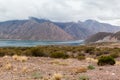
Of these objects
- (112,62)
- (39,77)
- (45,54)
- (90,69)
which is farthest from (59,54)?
(39,77)

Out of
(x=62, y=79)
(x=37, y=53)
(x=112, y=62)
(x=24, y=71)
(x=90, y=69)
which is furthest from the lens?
(x=37, y=53)

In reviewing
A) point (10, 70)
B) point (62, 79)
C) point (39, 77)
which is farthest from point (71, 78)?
point (10, 70)

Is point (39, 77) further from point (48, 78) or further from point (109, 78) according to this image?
point (109, 78)

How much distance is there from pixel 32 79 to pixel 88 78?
9.53 ft

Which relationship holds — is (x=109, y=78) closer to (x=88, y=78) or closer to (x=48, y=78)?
(x=88, y=78)

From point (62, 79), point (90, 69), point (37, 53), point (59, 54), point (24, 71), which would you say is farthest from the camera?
point (37, 53)

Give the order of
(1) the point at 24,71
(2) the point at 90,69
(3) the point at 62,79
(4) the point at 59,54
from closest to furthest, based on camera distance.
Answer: (3) the point at 62,79, (1) the point at 24,71, (2) the point at 90,69, (4) the point at 59,54

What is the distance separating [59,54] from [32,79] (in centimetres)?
1722

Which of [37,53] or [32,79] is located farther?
[37,53]

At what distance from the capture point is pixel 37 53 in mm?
34781

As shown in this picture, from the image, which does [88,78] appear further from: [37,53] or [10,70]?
[37,53]

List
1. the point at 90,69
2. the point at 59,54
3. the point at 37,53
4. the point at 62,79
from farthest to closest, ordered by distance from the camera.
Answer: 1. the point at 37,53
2. the point at 59,54
3. the point at 90,69
4. the point at 62,79

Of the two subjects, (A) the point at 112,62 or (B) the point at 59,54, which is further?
(B) the point at 59,54

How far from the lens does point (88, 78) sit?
49.2ft
